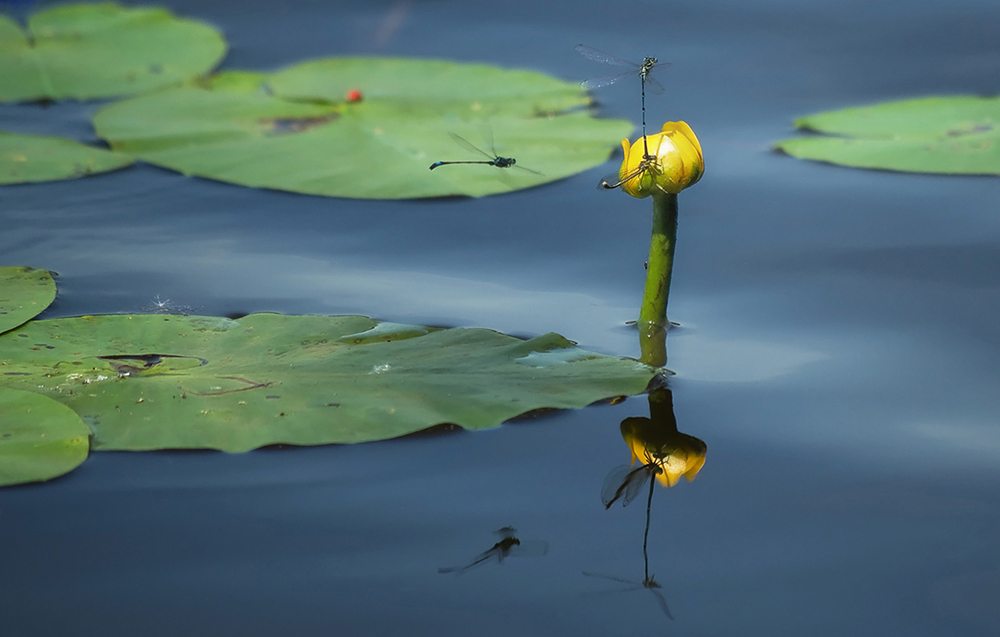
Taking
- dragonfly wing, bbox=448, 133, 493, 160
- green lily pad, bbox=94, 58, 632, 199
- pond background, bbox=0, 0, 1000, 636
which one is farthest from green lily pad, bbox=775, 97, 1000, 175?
dragonfly wing, bbox=448, 133, 493, 160

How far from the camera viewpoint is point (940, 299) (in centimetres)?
A: 177

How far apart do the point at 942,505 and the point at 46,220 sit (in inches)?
76.1

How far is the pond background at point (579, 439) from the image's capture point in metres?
1.04

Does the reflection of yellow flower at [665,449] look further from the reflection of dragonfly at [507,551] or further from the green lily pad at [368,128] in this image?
the green lily pad at [368,128]

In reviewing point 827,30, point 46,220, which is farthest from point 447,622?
point 827,30

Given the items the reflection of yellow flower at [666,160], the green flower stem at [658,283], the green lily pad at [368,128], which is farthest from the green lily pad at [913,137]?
the reflection of yellow flower at [666,160]

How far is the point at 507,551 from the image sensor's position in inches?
43.9

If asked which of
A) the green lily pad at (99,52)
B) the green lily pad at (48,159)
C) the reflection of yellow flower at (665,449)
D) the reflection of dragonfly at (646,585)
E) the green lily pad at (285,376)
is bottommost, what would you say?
the reflection of dragonfly at (646,585)

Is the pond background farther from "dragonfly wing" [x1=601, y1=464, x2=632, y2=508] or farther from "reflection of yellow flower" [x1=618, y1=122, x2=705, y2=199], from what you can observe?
"reflection of yellow flower" [x1=618, y1=122, x2=705, y2=199]

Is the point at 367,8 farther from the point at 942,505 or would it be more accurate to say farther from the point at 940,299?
the point at 942,505

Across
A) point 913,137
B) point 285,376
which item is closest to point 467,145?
point 913,137

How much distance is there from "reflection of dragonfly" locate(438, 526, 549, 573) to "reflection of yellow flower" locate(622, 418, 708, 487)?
203mm

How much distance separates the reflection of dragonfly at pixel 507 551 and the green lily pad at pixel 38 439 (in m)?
0.51

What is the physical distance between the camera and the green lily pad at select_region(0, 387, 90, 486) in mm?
1203
